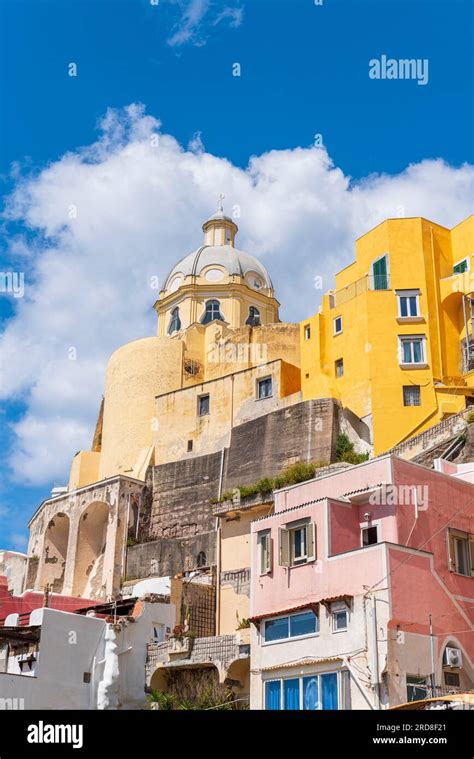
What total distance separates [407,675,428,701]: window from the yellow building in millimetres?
20408

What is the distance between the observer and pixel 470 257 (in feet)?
158

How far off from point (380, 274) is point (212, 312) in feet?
57.5

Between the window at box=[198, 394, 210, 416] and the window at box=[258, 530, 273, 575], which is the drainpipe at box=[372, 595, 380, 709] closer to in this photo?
the window at box=[258, 530, 273, 575]

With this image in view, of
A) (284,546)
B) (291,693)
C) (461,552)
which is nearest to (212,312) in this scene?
(284,546)

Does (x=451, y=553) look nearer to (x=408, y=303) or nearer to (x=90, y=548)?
(x=408, y=303)

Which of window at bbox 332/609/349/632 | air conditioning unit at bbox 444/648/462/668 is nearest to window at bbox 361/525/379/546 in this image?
window at bbox 332/609/349/632

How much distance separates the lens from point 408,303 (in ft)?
157

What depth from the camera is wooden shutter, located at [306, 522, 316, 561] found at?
90.1 ft

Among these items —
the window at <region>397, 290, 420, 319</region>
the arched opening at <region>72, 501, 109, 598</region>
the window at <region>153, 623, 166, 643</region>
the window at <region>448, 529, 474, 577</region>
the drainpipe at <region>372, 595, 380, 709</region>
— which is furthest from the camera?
the arched opening at <region>72, 501, 109, 598</region>

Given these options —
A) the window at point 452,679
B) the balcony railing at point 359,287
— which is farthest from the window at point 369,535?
the balcony railing at point 359,287
